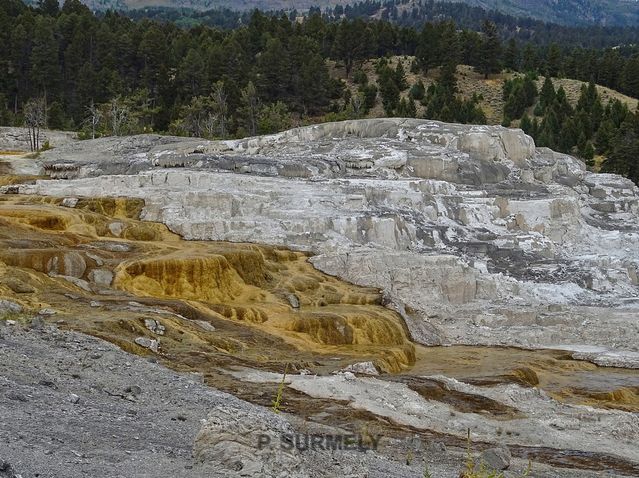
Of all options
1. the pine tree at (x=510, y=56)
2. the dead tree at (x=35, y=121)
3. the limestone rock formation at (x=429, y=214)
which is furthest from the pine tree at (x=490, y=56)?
the dead tree at (x=35, y=121)

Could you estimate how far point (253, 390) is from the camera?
14.5m

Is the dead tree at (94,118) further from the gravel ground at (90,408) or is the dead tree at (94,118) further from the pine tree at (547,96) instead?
the gravel ground at (90,408)

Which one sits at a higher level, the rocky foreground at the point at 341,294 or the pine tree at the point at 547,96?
the pine tree at the point at 547,96

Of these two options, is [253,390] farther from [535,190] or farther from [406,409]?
[535,190]

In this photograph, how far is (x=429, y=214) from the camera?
1368 inches

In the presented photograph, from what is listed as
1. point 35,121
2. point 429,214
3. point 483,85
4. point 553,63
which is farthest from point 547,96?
point 35,121

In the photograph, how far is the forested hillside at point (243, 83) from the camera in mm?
61531

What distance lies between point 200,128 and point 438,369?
137ft

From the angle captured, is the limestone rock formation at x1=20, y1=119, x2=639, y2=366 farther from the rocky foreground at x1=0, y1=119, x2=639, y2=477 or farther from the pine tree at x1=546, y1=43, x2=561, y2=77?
the pine tree at x1=546, y1=43, x2=561, y2=77

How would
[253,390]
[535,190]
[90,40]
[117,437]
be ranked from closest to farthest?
[117,437] → [253,390] → [535,190] → [90,40]

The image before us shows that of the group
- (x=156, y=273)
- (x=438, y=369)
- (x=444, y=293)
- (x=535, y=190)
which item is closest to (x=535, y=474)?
(x=438, y=369)

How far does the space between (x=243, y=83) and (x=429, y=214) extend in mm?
38559

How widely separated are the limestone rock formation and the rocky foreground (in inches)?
3.9

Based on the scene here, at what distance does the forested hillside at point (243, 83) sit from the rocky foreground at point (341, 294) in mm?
17505
